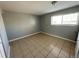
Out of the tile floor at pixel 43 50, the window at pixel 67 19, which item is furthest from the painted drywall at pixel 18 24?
the window at pixel 67 19

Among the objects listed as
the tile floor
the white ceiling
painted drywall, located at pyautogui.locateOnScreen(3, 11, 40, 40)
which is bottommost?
the tile floor

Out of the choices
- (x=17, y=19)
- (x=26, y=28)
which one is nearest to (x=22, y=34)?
(x=26, y=28)

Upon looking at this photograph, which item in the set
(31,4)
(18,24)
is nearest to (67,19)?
(31,4)

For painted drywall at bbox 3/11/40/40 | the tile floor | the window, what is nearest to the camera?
the tile floor

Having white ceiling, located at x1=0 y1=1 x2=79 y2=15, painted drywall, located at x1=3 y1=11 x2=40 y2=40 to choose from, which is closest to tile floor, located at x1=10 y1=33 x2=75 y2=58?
painted drywall, located at x1=3 y1=11 x2=40 y2=40

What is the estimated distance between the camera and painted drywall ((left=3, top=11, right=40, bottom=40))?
10.3 ft

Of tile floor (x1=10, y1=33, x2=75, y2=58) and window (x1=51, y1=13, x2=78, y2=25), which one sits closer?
tile floor (x1=10, y1=33, x2=75, y2=58)

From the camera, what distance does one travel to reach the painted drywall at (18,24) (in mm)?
3130

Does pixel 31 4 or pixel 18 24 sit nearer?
pixel 31 4

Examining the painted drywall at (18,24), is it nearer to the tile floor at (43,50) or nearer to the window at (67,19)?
the tile floor at (43,50)

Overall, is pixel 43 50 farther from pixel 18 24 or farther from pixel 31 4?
pixel 18 24

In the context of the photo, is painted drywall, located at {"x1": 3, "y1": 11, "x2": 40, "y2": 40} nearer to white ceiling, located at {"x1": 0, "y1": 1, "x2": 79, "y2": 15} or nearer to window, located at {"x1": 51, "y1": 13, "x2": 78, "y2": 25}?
white ceiling, located at {"x1": 0, "y1": 1, "x2": 79, "y2": 15}

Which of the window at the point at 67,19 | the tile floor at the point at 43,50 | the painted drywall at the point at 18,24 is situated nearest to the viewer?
the tile floor at the point at 43,50

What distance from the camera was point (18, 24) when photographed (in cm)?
367
